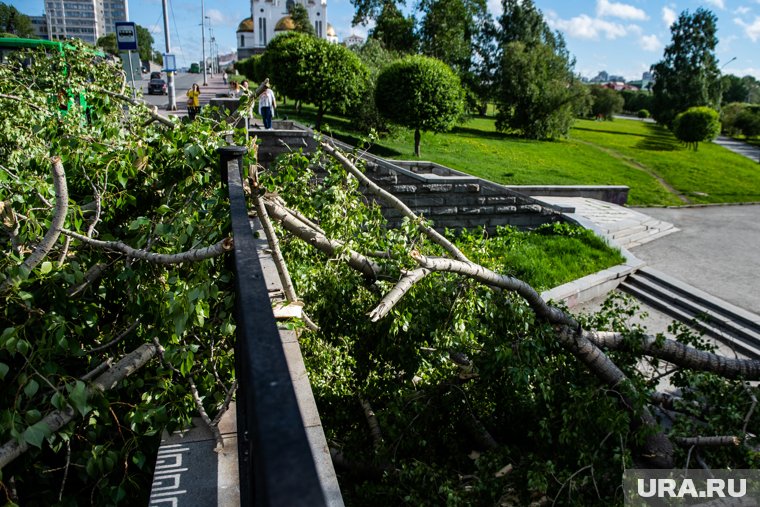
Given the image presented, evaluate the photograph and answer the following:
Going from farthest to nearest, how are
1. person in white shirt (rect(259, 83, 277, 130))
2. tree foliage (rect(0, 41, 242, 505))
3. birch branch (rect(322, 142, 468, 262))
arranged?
person in white shirt (rect(259, 83, 277, 130)) → birch branch (rect(322, 142, 468, 262)) → tree foliage (rect(0, 41, 242, 505))

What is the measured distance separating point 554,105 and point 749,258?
19785 millimetres

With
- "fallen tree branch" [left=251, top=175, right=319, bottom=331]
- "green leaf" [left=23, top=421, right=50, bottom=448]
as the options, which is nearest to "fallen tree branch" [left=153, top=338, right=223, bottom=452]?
"green leaf" [left=23, top=421, right=50, bottom=448]

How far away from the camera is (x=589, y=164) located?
2370cm

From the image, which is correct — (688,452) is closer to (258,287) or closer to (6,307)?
(258,287)

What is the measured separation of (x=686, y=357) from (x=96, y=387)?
14.0ft

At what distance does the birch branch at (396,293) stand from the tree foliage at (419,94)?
14824 millimetres

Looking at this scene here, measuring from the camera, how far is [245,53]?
117 metres

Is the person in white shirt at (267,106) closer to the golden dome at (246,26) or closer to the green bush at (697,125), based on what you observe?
the green bush at (697,125)

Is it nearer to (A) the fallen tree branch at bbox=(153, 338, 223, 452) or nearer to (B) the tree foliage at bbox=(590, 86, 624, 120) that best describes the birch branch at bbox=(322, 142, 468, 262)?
(A) the fallen tree branch at bbox=(153, 338, 223, 452)

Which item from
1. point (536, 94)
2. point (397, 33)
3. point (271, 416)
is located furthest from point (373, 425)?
point (397, 33)

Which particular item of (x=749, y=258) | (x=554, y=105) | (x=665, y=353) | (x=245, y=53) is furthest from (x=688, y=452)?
(x=245, y=53)

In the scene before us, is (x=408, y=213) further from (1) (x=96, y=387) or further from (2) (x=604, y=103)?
(2) (x=604, y=103)

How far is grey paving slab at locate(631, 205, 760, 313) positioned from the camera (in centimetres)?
1073

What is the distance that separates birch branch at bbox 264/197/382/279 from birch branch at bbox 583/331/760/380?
74.9 inches
